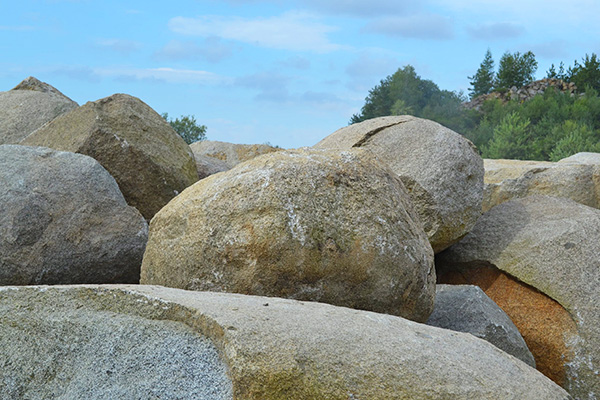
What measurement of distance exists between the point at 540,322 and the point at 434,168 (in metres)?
1.56

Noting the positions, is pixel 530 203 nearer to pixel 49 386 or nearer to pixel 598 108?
pixel 49 386

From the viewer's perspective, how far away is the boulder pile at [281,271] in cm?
299

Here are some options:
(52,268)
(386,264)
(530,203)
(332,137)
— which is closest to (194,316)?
(386,264)

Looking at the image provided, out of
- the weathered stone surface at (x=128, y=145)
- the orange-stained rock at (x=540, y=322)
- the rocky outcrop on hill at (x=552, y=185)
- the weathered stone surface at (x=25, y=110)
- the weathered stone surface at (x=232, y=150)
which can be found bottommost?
the orange-stained rock at (x=540, y=322)

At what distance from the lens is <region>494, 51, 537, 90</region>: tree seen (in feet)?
160

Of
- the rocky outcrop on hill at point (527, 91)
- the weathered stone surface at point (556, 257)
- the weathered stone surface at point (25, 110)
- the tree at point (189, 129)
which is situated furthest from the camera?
the rocky outcrop on hill at point (527, 91)

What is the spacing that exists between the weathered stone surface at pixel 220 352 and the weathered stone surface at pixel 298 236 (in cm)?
71

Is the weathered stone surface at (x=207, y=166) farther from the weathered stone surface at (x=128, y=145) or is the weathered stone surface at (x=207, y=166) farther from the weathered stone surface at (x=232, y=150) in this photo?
the weathered stone surface at (x=232, y=150)

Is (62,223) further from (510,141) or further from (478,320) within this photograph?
(510,141)

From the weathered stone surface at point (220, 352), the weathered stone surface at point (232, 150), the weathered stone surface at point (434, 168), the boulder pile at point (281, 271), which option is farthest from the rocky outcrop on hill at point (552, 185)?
the weathered stone surface at point (220, 352)

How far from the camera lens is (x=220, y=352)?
2.94 m

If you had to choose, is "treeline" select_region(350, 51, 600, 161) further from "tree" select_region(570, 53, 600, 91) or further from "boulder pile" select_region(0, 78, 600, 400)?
"boulder pile" select_region(0, 78, 600, 400)

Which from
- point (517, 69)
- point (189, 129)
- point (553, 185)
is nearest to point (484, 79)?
point (517, 69)

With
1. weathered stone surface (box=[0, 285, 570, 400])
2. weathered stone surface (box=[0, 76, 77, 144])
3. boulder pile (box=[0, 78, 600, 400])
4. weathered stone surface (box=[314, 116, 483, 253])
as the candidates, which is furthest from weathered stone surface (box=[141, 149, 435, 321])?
weathered stone surface (box=[0, 76, 77, 144])
